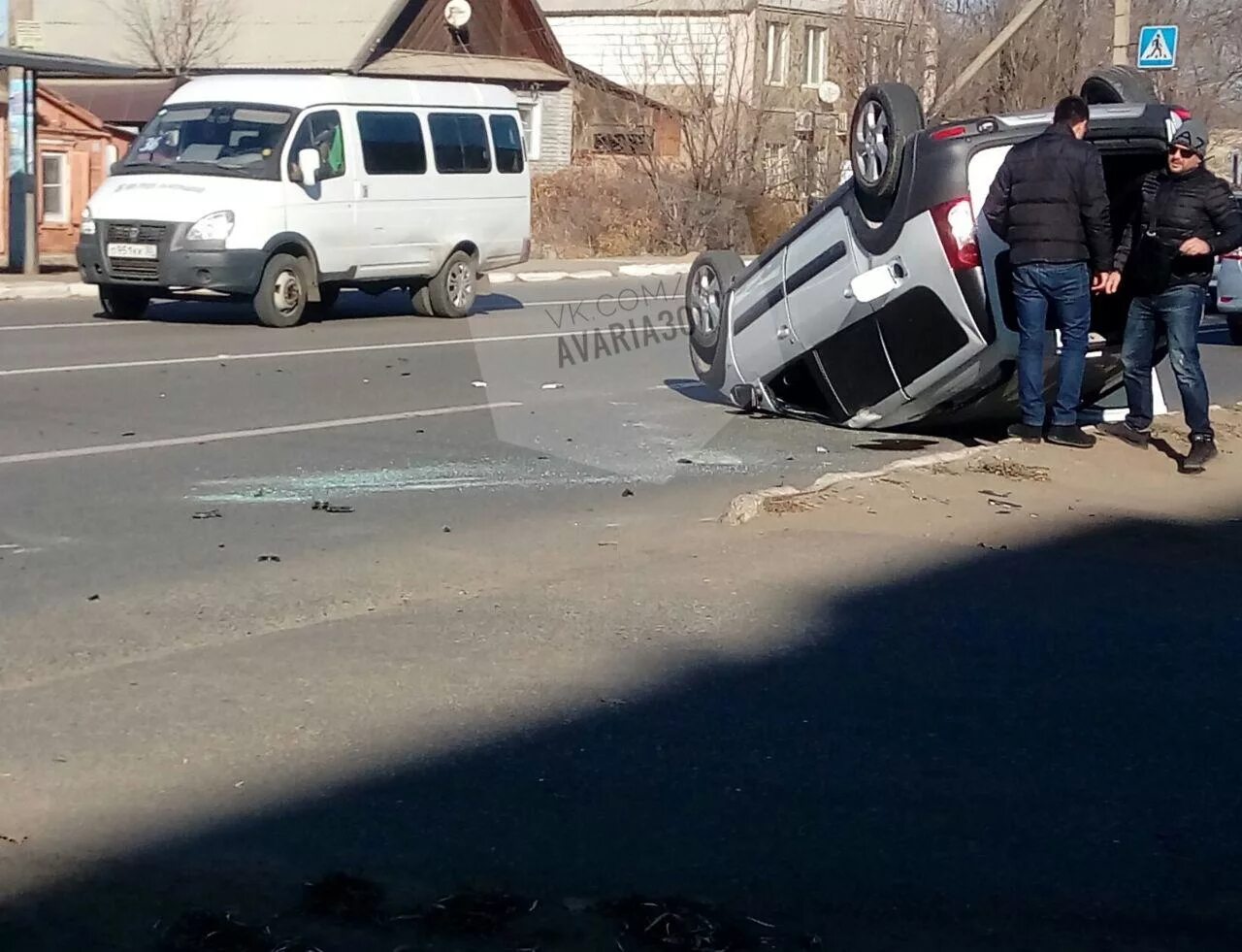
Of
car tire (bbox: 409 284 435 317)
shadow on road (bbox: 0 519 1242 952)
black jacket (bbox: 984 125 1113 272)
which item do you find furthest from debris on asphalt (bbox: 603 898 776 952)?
car tire (bbox: 409 284 435 317)

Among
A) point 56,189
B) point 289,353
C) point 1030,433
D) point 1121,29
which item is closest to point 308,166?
point 289,353

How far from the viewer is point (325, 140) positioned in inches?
741

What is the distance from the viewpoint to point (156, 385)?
1314 cm

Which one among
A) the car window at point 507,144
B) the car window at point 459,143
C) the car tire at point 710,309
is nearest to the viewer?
the car tire at point 710,309

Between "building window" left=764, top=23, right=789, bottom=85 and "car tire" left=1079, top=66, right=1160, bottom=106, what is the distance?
1361 inches

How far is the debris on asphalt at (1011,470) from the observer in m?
9.14

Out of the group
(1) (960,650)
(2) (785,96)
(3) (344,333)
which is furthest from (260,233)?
(2) (785,96)

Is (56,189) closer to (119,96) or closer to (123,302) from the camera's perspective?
(123,302)

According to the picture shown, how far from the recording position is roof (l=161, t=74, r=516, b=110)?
736 inches

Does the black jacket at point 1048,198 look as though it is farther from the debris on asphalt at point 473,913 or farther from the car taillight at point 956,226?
the debris on asphalt at point 473,913

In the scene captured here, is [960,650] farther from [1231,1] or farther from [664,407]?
[1231,1]

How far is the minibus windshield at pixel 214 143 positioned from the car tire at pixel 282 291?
91 centimetres

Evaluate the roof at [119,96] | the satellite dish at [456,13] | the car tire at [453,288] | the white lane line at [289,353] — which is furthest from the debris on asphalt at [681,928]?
the satellite dish at [456,13]

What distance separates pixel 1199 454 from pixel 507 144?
43.1 feet
